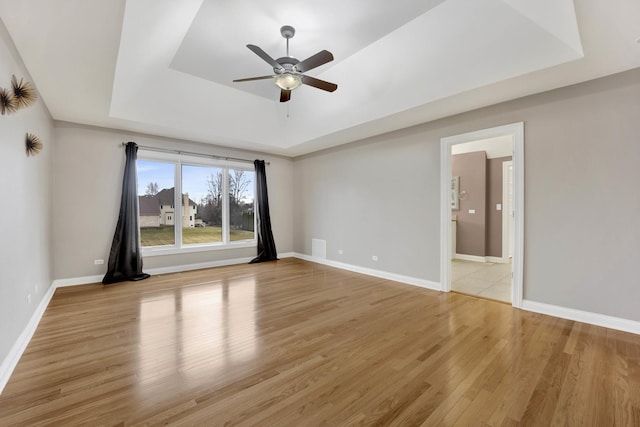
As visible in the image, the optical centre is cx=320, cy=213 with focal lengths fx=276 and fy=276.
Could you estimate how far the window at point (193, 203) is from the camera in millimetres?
5195

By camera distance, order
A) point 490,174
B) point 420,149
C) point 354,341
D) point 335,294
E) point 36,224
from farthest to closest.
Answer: point 490,174
point 420,149
point 335,294
point 36,224
point 354,341

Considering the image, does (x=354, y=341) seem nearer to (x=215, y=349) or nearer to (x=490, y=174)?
(x=215, y=349)

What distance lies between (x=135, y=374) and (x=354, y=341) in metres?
1.78

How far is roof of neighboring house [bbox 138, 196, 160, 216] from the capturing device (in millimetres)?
5098

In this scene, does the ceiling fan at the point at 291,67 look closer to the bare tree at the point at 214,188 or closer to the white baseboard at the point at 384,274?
the white baseboard at the point at 384,274

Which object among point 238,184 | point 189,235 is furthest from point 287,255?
point 189,235

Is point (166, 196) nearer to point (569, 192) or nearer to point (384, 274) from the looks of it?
point (384, 274)

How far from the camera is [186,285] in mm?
4426

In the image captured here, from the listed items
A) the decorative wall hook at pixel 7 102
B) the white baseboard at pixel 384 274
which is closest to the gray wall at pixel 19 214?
the decorative wall hook at pixel 7 102

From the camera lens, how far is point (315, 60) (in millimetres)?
2744

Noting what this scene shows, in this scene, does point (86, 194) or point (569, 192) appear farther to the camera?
point (86, 194)

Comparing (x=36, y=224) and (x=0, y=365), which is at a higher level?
(x=36, y=224)

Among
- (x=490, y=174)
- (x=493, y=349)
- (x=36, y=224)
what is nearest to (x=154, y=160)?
(x=36, y=224)

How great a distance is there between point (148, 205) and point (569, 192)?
6361mm
